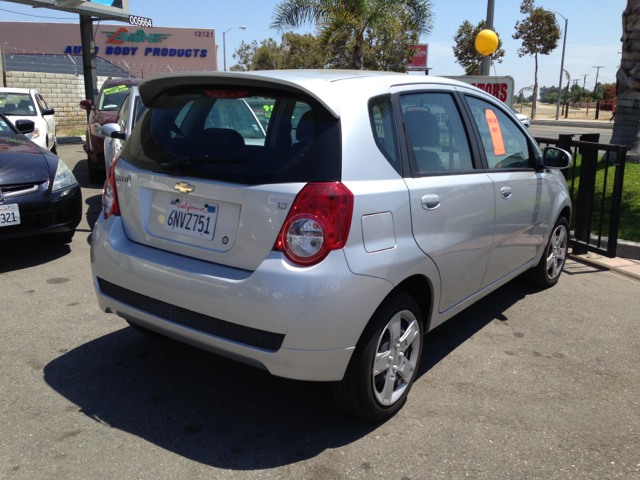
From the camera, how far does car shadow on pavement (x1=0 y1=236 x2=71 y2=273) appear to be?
18.2 ft

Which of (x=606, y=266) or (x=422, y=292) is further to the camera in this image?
(x=606, y=266)

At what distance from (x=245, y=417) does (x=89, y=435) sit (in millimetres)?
758

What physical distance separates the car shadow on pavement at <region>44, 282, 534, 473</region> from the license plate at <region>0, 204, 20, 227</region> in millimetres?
2018

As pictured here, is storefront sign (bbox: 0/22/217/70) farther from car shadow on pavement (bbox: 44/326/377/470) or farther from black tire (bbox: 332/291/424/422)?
black tire (bbox: 332/291/424/422)

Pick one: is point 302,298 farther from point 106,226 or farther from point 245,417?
point 106,226

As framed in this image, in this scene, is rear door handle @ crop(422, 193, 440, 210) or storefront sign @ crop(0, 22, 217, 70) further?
storefront sign @ crop(0, 22, 217, 70)

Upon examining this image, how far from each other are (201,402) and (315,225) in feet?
4.25

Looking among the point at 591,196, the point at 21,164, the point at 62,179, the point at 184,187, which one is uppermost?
the point at 184,187

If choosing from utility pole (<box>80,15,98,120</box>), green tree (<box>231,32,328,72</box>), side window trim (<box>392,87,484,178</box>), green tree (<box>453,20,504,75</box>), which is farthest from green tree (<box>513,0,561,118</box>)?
side window trim (<box>392,87,484,178</box>)

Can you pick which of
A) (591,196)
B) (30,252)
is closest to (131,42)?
(30,252)

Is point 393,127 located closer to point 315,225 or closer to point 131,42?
point 315,225

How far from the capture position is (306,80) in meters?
2.76

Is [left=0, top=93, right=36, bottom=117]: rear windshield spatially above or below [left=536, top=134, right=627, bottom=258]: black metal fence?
above

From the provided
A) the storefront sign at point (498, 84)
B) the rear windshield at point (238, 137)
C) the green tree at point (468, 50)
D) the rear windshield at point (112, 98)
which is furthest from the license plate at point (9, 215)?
the green tree at point (468, 50)
